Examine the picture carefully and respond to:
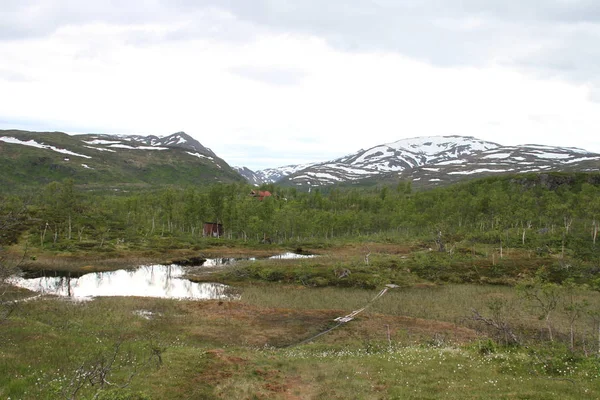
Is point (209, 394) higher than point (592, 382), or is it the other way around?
point (592, 382)

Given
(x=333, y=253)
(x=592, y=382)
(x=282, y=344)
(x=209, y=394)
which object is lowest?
(x=333, y=253)

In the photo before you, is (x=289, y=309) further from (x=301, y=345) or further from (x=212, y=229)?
(x=212, y=229)

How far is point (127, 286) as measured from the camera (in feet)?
176

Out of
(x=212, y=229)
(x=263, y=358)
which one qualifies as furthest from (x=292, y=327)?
(x=212, y=229)

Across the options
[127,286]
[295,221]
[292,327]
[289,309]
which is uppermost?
[292,327]

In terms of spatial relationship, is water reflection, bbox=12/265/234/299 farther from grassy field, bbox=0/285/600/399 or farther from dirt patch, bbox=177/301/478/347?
dirt patch, bbox=177/301/478/347

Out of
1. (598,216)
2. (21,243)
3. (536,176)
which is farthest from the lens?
(536,176)

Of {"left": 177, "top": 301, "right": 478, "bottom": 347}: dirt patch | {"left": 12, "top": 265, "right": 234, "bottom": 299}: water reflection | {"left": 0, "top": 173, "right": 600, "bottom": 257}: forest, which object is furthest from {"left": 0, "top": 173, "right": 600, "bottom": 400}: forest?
{"left": 12, "top": 265, "right": 234, "bottom": 299}: water reflection

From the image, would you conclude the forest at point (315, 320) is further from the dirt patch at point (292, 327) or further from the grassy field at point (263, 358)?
the dirt patch at point (292, 327)

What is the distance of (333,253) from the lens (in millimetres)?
92625

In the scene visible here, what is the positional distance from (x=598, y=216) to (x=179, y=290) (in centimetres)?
9586

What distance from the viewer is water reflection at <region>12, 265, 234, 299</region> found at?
4800 cm

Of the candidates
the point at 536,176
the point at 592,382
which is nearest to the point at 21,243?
the point at 592,382

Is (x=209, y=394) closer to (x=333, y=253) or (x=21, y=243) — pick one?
(x=333, y=253)
